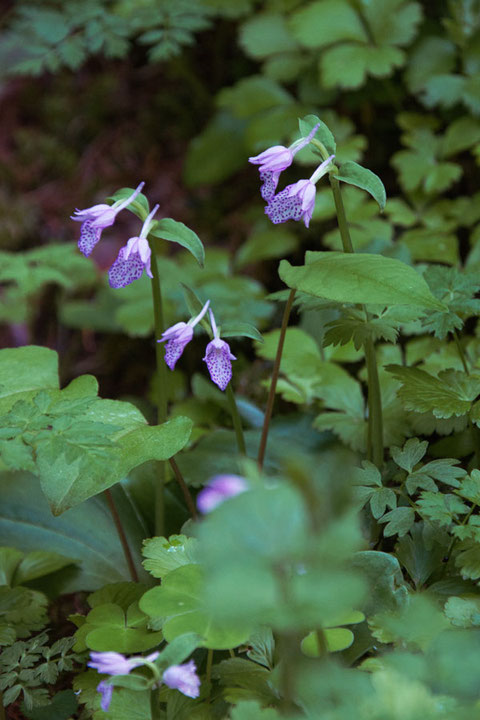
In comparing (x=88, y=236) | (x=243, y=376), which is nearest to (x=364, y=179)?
(x=88, y=236)

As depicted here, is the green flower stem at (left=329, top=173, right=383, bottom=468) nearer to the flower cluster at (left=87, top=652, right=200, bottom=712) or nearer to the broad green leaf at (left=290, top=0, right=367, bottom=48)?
the flower cluster at (left=87, top=652, right=200, bottom=712)

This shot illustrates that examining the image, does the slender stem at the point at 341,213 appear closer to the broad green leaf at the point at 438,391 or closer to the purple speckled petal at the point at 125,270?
the broad green leaf at the point at 438,391

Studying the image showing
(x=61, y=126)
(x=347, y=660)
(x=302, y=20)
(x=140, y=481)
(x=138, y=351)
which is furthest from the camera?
(x=61, y=126)

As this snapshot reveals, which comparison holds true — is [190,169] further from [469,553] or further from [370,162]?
[469,553]

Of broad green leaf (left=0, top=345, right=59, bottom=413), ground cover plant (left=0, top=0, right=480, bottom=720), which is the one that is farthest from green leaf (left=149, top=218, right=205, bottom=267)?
broad green leaf (left=0, top=345, right=59, bottom=413)

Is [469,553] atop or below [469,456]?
atop

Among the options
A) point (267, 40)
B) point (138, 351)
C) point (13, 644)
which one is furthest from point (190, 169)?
point (13, 644)

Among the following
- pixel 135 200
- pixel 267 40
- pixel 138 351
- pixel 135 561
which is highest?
pixel 135 200

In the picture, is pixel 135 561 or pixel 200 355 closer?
pixel 135 561
